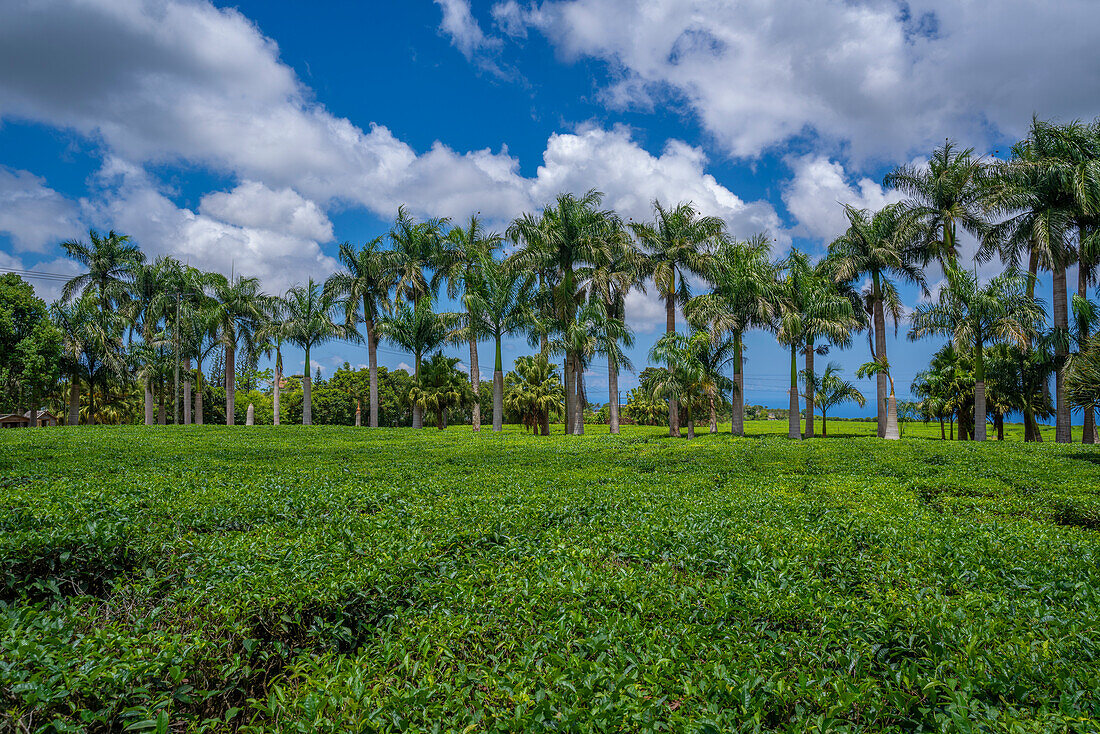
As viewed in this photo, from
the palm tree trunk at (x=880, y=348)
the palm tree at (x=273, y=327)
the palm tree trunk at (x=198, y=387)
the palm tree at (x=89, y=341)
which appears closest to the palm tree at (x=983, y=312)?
the palm tree trunk at (x=880, y=348)

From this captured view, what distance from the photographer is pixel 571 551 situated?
5.38 meters

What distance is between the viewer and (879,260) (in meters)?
31.0

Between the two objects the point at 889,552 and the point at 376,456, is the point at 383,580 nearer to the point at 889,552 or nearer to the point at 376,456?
the point at 889,552

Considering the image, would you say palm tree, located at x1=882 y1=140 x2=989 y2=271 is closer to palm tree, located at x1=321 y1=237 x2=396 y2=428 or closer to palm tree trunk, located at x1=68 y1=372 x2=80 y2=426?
palm tree, located at x1=321 y1=237 x2=396 y2=428

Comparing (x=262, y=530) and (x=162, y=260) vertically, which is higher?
(x=162, y=260)

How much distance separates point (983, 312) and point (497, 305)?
24471 millimetres

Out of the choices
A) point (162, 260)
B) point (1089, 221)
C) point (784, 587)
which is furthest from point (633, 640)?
point (162, 260)

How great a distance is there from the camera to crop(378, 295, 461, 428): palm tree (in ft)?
118

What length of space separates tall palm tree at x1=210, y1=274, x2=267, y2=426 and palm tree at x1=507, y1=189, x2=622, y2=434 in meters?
20.7

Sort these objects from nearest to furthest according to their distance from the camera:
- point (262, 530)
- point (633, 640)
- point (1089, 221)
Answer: point (633, 640) → point (262, 530) → point (1089, 221)

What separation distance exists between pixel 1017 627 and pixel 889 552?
5.67 feet

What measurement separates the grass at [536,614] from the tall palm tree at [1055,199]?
22.5 meters

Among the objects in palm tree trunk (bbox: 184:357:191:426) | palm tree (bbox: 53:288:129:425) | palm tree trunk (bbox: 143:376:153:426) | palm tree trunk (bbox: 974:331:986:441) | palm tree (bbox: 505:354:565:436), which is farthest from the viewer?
palm tree trunk (bbox: 184:357:191:426)

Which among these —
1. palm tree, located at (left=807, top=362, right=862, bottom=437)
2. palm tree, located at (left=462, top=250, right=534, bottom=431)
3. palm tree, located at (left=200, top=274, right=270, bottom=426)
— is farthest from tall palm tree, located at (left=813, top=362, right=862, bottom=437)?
palm tree, located at (left=200, top=274, right=270, bottom=426)
